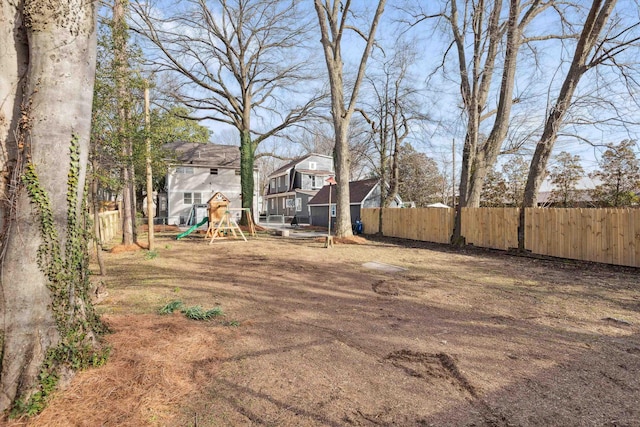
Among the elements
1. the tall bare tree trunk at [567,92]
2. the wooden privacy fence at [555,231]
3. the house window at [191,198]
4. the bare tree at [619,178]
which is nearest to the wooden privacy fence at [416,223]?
the wooden privacy fence at [555,231]

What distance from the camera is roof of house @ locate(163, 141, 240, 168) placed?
28.6 metres

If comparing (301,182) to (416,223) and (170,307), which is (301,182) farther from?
(170,307)

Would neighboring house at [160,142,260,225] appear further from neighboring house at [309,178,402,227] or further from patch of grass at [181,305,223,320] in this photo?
patch of grass at [181,305,223,320]

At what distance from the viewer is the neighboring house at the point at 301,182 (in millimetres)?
33156

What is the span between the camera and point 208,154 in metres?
29.8

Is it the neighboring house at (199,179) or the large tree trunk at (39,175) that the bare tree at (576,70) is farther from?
the neighboring house at (199,179)

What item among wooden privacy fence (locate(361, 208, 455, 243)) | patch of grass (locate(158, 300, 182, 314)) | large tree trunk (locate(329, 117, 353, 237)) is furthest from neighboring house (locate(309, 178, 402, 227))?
patch of grass (locate(158, 300, 182, 314))

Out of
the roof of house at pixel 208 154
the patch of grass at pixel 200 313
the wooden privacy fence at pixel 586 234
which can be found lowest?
the patch of grass at pixel 200 313

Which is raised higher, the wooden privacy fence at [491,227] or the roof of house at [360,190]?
the roof of house at [360,190]

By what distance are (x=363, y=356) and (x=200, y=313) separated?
218 centimetres

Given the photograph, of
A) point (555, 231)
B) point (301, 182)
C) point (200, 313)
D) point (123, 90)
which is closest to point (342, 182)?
point (555, 231)

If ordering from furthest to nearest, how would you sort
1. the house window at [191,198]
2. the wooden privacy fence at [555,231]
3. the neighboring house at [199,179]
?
the house window at [191,198]
the neighboring house at [199,179]
the wooden privacy fence at [555,231]

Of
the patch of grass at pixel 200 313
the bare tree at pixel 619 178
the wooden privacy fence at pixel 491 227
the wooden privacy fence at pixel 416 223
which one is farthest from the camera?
the bare tree at pixel 619 178

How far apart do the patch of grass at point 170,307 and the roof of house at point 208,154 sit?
2495 centimetres
